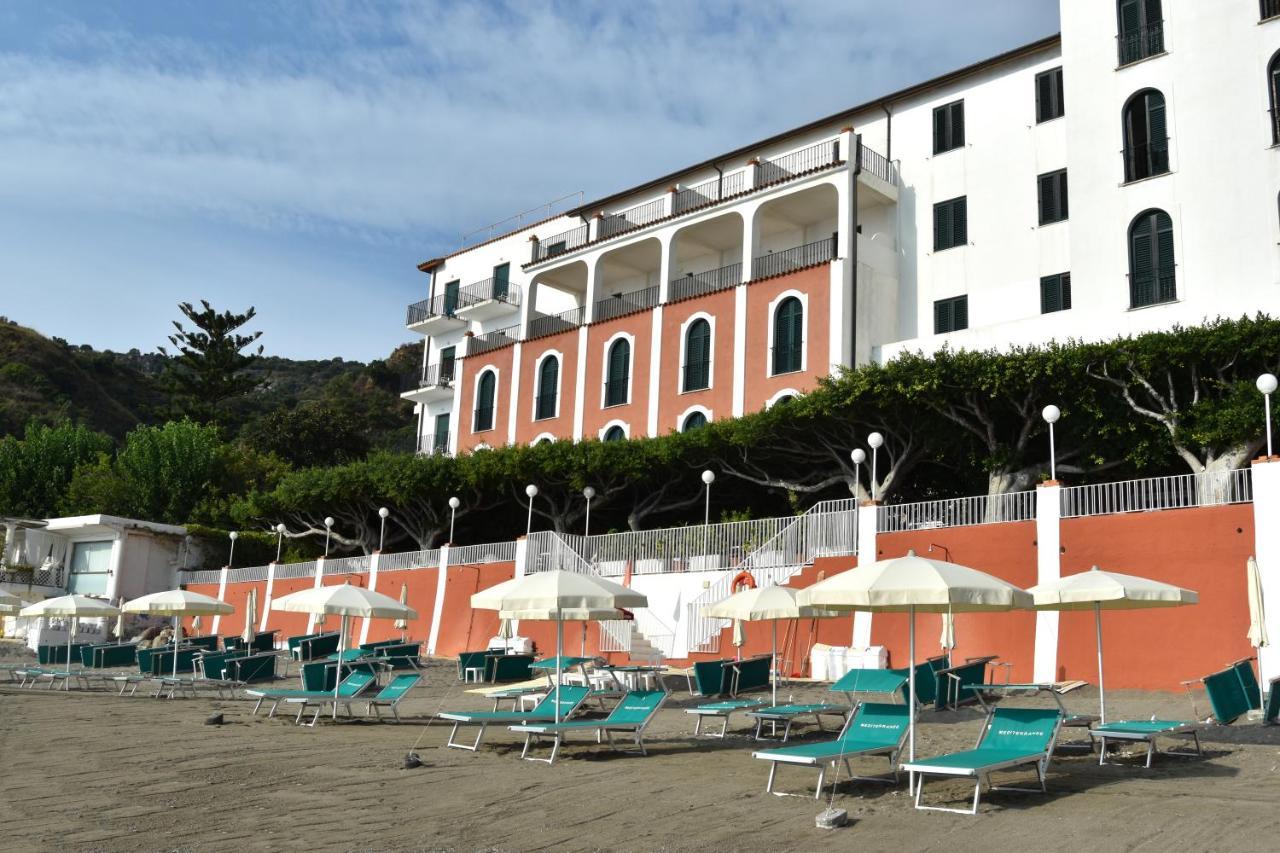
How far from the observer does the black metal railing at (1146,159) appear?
22375 mm

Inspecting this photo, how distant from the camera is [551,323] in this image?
113ft

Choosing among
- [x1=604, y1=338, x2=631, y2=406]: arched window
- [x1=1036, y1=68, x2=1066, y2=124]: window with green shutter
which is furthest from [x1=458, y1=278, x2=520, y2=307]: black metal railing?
[x1=1036, y1=68, x2=1066, y2=124]: window with green shutter

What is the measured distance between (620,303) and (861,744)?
24739 millimetres

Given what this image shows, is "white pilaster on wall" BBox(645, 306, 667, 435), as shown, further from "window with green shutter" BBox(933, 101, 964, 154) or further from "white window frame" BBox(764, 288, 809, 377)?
"window with green shutter" BBox(933, 101, 964, 154)

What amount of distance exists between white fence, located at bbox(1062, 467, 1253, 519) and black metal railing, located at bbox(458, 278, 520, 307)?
24383 millimetres

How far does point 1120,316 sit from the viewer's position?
868 inches

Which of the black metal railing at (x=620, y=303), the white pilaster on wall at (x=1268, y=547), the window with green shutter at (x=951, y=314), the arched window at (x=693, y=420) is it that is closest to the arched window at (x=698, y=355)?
the arched window at (x=693, y=420)

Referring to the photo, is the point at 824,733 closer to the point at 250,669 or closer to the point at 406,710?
the point at 406,710

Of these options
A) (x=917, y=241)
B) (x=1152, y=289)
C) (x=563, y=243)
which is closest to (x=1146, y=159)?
(x=1152, y=289)

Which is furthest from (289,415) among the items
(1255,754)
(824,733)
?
(1255,754)

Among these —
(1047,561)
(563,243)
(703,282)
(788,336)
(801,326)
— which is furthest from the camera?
(563,243)

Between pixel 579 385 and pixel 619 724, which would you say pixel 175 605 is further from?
pixel 579 385

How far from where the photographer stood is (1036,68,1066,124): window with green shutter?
85.8 ft

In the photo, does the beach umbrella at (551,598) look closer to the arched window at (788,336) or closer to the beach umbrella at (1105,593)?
the beach umbrella at (1105,593)
